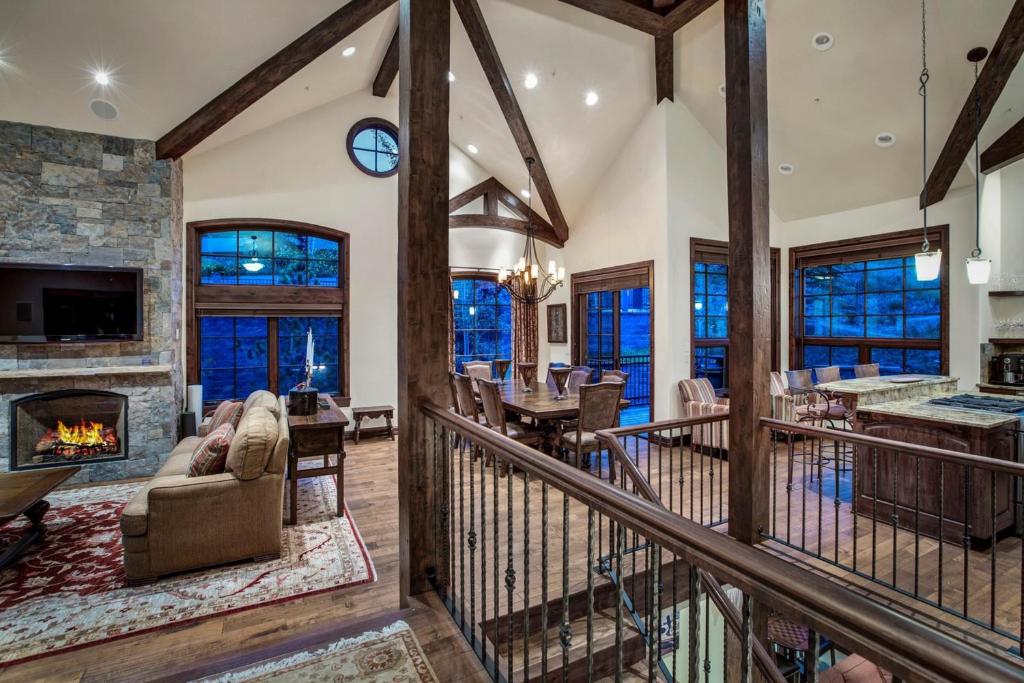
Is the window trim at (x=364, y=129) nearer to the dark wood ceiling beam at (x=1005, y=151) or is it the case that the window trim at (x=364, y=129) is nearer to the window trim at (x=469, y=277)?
the window trim at (x=469, y=277)

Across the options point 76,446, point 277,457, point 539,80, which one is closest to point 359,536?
point 277,457

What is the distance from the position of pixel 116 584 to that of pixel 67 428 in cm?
300

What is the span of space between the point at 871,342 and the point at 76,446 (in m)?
9.00

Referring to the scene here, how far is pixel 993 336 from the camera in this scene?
16.8 ft

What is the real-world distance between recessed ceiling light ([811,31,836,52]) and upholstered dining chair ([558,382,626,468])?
3.76 metres

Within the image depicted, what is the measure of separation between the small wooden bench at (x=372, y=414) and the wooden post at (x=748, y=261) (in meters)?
4.71

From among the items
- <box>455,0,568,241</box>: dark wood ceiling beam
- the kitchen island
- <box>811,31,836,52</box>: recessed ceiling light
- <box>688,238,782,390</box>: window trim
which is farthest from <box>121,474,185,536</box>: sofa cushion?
<box>811,31,836,52</box>: recessed ceiling light

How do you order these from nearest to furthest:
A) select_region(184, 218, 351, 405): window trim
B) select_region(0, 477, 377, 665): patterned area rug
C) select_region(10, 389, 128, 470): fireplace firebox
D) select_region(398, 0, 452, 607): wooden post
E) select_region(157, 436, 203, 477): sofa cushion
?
select_region(398, 0, 452, 607): wooden post, select_region(0, 477, 377, 665): patterned area rug, select_region(157, 436, 203, 477): sofa cushion, select_region(10, 389, 128, 470): fireplace firebox, select_region(184, 218, 351, 405): window trim

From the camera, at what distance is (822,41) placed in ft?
15.3

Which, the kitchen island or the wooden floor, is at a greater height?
the kitchen island

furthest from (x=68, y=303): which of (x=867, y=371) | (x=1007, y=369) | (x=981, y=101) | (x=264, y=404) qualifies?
(x=1007, y=369)

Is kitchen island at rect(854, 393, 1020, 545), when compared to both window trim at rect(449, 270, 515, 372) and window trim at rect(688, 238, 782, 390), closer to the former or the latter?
window trim at rect(688, 238, 782, 390)

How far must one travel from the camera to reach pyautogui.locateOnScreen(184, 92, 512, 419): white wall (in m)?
5.98

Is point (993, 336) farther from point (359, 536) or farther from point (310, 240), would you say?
point (310, 240)
